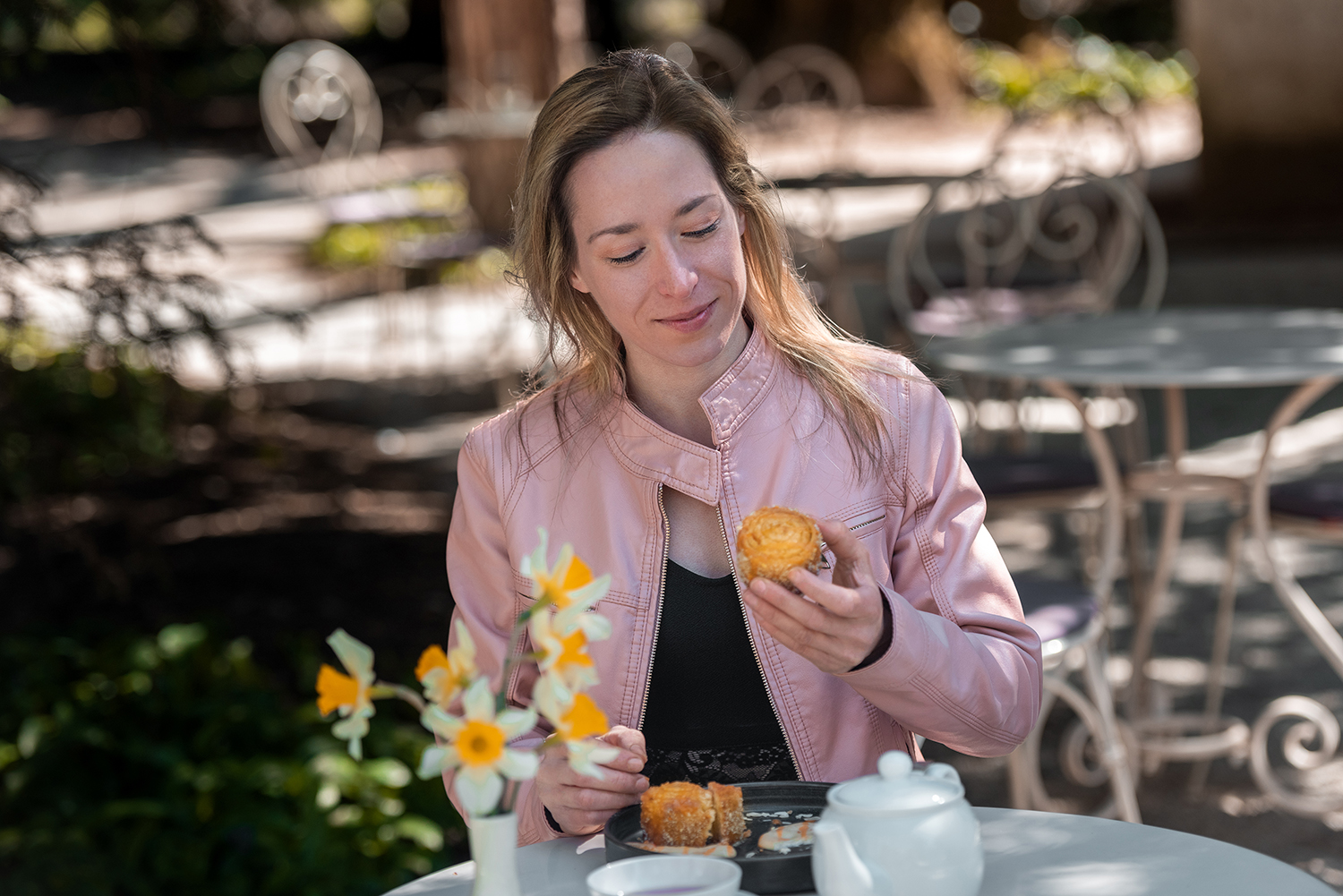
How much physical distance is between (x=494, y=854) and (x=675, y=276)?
Answer: 79cm

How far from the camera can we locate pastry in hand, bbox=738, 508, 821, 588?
1312mm

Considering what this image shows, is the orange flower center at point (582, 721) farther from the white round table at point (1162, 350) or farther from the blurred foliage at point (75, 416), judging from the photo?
the blurred foliage at point (75, 416)

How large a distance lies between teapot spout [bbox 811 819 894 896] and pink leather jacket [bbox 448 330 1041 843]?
50 cm

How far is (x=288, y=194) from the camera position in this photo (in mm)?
14320

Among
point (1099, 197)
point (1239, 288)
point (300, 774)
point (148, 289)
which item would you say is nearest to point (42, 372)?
point (148, 289)

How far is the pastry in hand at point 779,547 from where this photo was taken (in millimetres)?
1312

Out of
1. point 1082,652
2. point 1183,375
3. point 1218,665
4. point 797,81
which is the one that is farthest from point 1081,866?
point 797,81

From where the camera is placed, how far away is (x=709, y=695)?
67.3 inches

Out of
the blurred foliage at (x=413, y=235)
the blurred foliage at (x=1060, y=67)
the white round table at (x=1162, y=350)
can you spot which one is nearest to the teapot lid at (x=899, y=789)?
the white round table at (x=1162, y=350)

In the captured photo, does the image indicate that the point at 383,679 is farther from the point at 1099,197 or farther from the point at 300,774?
the point at 1099,197

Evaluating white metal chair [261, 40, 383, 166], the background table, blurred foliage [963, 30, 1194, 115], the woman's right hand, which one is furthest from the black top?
blurred foliage [963, 30, 1194, 115]

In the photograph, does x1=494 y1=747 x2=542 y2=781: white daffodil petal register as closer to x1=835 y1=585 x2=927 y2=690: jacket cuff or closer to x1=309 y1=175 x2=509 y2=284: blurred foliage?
x1=835 y1=585 x2=927 y2=690: jacket cuff

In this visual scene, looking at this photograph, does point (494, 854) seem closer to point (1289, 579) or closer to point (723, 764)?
point (723, 764)

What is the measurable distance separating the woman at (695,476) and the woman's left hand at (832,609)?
0.26 m
